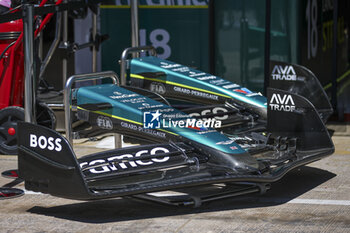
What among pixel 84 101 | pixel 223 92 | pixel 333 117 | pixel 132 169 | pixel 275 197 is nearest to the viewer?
pixel 132 169

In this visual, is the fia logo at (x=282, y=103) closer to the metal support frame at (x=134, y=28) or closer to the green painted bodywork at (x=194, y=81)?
the green painted bodywork at (x=194, y=81)

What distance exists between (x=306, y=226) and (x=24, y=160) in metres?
2.09

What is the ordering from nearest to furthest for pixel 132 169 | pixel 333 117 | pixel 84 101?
1. pixel 132 169
2. pixel 84 101
3. pixel 333 117

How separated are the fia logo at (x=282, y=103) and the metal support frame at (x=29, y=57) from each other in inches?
84.2

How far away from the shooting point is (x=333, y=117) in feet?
33.1

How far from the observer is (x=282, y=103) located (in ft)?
22.9

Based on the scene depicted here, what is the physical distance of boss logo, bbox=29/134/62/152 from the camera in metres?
5.55

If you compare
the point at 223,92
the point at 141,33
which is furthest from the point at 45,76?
the point at 223,92

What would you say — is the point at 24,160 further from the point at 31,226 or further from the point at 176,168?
the point at 176,168

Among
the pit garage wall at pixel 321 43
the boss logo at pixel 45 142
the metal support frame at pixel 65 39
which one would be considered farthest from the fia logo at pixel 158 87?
the boss logo at pixel 45 142

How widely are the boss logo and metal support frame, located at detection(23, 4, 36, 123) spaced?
3.92 feet

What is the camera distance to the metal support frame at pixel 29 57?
680 centimetres

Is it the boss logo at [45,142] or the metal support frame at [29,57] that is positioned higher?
the metal support frame at [29,57]

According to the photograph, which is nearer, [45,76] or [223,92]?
[223,92]
